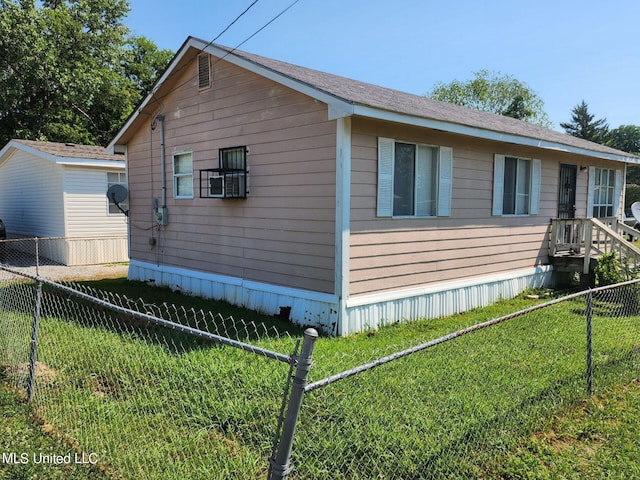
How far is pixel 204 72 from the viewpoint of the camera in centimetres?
857

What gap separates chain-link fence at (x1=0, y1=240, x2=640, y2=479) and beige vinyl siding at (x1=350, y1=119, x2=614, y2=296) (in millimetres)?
1329

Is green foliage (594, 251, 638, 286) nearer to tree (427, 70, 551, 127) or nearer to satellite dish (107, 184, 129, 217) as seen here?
satellite dish (107, 184, 129, 217)

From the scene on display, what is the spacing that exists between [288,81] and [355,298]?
3290 mm

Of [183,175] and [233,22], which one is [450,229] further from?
[183,175]

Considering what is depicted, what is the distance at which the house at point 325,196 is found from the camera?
255 inches

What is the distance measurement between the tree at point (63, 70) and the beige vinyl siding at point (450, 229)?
24.4 metres

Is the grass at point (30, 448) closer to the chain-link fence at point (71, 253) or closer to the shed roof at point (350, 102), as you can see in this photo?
the shed roof at point (350, 102)

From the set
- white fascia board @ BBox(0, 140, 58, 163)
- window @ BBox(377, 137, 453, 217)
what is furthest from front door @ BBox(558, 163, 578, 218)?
white fascia board @ BBox(0, 140, 58, 163)

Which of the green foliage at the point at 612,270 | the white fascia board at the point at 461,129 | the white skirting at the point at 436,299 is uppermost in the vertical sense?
the white fascia board at the point at 461,129

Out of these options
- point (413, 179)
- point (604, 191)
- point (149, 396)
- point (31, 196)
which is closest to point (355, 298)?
point (413, 179)

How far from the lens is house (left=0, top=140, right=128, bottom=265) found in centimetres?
1427

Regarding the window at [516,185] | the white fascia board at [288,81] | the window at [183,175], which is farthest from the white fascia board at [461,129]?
the window at [183,175]

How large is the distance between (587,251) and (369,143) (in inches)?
241

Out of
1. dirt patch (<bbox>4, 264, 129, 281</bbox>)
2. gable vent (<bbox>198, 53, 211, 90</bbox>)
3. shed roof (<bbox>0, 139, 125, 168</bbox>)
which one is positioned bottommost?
dirt patch (<bbox>4, 264, 129, 281</bbox>)
